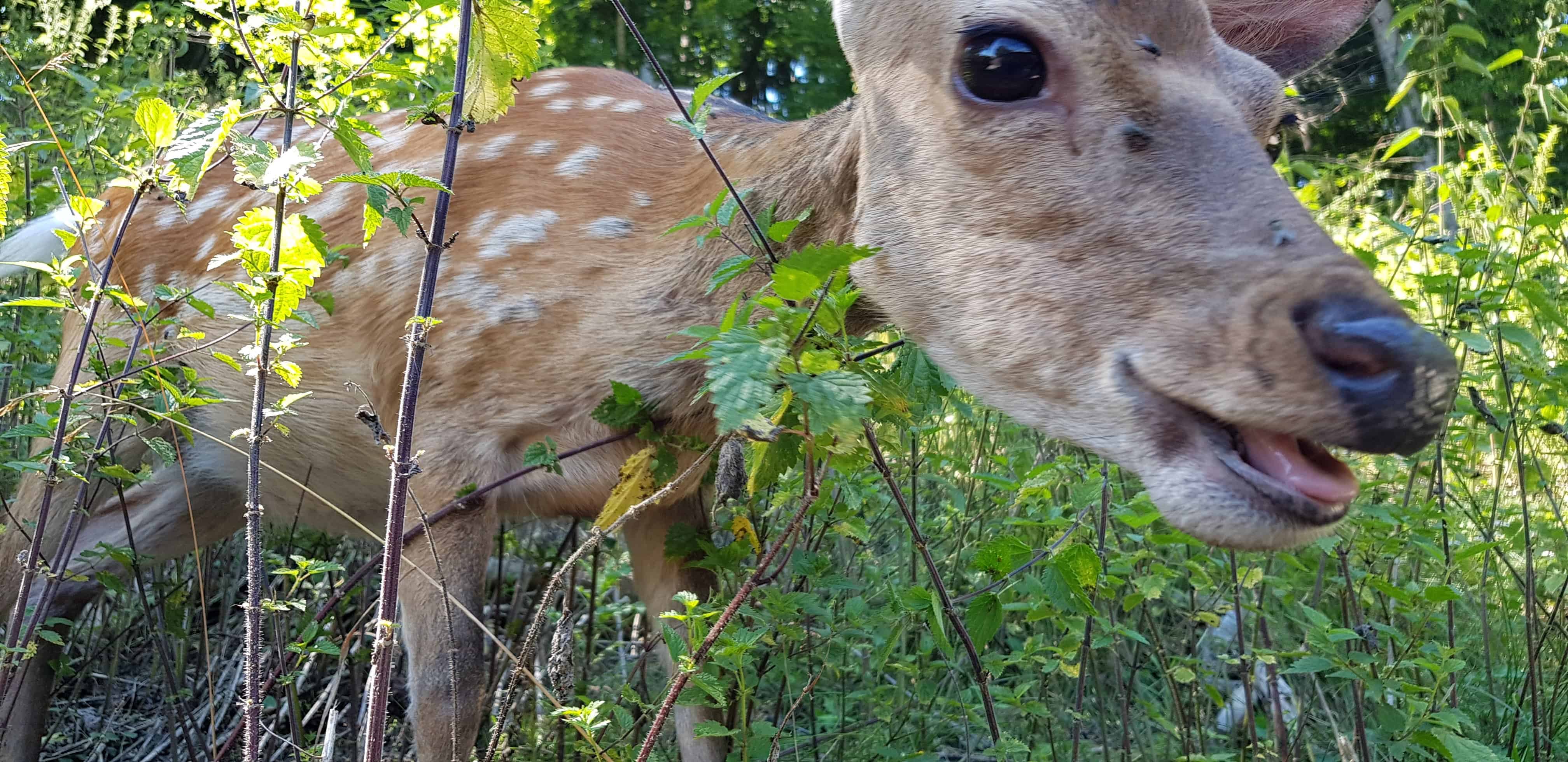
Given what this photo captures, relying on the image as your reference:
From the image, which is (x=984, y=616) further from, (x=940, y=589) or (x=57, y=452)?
(x=57, y=452)

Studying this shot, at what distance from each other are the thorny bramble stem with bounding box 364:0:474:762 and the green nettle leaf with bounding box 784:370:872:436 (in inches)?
20.9

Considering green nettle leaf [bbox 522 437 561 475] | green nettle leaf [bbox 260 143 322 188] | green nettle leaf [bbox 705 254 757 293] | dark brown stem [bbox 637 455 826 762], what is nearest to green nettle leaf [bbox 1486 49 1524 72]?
green nettle leaf [bbox 705 254 757 293]

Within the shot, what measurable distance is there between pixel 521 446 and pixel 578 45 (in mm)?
13871

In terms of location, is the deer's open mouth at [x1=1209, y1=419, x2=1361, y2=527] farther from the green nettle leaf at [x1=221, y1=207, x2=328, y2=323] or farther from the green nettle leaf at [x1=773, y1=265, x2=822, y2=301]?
the green nettle leaf at [x1=221, y1=207, x2=328, y2=323]

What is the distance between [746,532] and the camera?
2750 mm

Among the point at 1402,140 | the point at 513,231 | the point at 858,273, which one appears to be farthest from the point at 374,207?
the point at 1402,140

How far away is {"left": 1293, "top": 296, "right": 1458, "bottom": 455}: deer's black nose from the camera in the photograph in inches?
63.1

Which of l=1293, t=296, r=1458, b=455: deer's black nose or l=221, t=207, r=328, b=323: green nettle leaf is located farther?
l=221, t=207, r=328, b=323: green nettle leaf

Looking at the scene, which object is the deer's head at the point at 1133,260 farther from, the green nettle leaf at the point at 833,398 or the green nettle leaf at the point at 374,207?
the green nettle leaf at the point at 374,207

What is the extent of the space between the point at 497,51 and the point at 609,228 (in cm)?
109

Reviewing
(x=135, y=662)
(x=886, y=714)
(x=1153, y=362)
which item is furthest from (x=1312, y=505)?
(x=135, y=662)

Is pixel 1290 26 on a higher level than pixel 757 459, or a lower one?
higher

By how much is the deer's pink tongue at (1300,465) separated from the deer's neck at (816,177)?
0.99 m

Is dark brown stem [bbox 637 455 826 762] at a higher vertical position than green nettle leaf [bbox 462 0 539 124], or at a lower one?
lower
